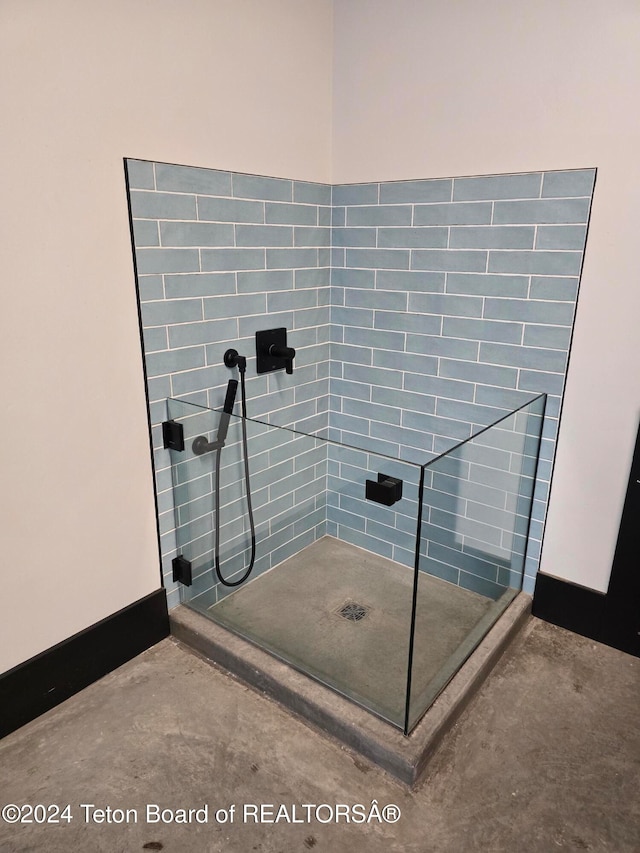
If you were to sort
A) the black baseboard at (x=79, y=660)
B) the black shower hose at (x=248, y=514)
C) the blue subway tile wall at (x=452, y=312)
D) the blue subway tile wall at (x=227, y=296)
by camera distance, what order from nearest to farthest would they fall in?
the black baseboard at (x=79, y=660) → the blue subway tile wall at (x=227, y=296) → the blue subway tile wall at (x=452, y=312) → the black shower hose at (x=248, y=514)

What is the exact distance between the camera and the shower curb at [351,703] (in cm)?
159

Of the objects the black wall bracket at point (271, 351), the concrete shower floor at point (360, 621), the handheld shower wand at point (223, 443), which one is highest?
the black wall bracket at point (271, 351)

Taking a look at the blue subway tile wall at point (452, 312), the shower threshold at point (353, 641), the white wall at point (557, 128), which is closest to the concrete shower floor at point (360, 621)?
the shower threshold at point (353, 641)

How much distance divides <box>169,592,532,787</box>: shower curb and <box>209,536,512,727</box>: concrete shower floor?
4 centimetres

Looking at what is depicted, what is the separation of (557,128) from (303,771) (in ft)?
6.95

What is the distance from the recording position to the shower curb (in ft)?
5.21

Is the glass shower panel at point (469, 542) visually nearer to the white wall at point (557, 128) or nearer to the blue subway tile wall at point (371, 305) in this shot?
the blue subway tile wall at point (371, 305)

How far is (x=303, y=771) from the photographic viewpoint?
1.60 metres

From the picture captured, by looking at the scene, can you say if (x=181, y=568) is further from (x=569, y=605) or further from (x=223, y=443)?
(x=569, y=605)

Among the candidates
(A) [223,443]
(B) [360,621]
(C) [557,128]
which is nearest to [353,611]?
(B) [360,621]

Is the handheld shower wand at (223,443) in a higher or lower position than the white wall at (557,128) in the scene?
lower

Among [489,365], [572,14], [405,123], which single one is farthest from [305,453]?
[572,14]

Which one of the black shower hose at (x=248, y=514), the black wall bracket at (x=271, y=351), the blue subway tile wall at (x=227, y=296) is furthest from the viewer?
the black wall bracket at (x=271, y=351)

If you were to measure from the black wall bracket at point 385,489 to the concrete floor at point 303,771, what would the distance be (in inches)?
29.3
